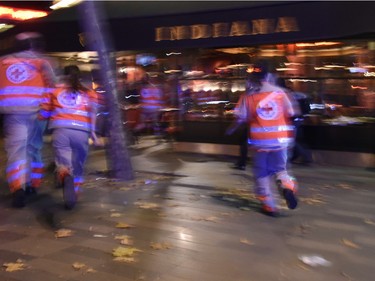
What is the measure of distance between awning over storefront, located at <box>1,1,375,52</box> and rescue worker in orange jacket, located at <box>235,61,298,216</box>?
244cm

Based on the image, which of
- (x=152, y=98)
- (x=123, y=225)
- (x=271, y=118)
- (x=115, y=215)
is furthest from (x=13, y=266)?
(x=152, y=98)

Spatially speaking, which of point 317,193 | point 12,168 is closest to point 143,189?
point 12,168

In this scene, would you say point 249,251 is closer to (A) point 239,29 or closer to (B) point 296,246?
(B) point 296,246

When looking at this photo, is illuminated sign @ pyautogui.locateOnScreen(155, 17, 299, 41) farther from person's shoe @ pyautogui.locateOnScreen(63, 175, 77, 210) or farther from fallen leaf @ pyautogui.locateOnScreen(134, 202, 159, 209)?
person's shoe @ pyautogui.locateOnScreen(63, 175, 77, 210)

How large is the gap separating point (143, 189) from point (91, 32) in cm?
239

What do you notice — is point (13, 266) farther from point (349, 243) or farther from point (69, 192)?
point (349, 243)

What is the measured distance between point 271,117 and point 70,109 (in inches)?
90.2

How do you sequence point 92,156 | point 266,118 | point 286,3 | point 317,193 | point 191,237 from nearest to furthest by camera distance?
point 191,237 < point 266,118 < point 317,193 < point 286,3 < point 92,156

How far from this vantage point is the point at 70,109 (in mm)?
5914

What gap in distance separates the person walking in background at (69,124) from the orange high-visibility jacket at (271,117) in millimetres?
1943

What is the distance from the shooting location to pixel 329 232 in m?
5.19

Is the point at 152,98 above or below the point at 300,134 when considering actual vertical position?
above

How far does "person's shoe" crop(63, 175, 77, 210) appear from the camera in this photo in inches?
229

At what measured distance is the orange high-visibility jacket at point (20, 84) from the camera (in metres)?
6.03
